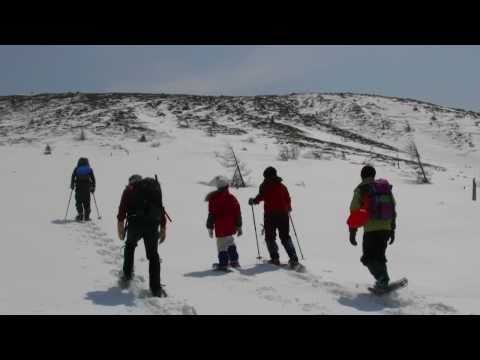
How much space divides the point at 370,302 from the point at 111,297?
3.66 meters

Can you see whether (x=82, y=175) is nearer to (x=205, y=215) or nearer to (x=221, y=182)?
(x=205, y=215)

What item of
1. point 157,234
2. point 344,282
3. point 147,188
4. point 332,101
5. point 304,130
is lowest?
point 344,282

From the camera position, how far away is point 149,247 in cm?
704

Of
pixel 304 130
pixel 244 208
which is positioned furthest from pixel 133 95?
pixel 244 208

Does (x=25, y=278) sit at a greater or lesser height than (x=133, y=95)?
lesser

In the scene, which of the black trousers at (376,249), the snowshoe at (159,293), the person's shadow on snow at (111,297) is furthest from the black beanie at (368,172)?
the person's shadow on snow at (111,297)

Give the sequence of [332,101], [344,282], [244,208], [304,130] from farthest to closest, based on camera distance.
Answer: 1. [332,101]
2. [304,130]
3. [244,208]
4. [344,282]

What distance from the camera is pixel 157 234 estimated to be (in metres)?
7.14

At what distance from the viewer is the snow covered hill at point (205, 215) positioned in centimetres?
680

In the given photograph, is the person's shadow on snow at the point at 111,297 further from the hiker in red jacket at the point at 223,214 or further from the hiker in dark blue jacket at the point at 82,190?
the hiker in dark blue jacket at the point at 82,190
